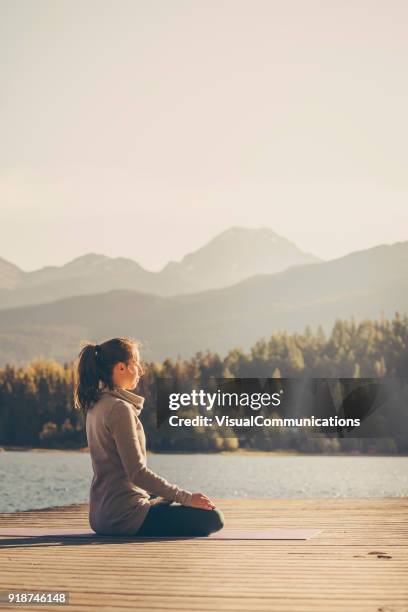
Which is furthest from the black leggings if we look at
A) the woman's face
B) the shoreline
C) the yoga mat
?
the shoreline

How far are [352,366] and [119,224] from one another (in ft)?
307

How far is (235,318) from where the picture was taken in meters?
198

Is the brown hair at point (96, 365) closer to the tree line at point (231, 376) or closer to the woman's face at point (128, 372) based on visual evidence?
the woman's face at point (128, 372)

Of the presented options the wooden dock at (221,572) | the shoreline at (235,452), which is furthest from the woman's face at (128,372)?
the shoreline at (235,452)

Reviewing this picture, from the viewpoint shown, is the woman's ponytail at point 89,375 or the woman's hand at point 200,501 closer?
the woman's ponytail at point 89,375

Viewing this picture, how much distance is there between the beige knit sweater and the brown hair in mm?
54

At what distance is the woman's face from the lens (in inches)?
221

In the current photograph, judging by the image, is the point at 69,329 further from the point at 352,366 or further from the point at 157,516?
the point at 157,516

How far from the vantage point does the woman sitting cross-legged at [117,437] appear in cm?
558

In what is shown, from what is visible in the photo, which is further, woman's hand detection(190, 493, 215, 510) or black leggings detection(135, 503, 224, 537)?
black leggings detection(135, 503, 224, 537)

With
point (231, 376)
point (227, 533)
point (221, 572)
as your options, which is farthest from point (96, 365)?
point (231, 376)

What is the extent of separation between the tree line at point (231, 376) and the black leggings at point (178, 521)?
7517cm

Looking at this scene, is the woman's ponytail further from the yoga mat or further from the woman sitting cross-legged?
the yoga mat

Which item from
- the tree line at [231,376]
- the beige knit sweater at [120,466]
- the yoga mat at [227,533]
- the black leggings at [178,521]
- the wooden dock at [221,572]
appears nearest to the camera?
the wooden dock at [221,572]
